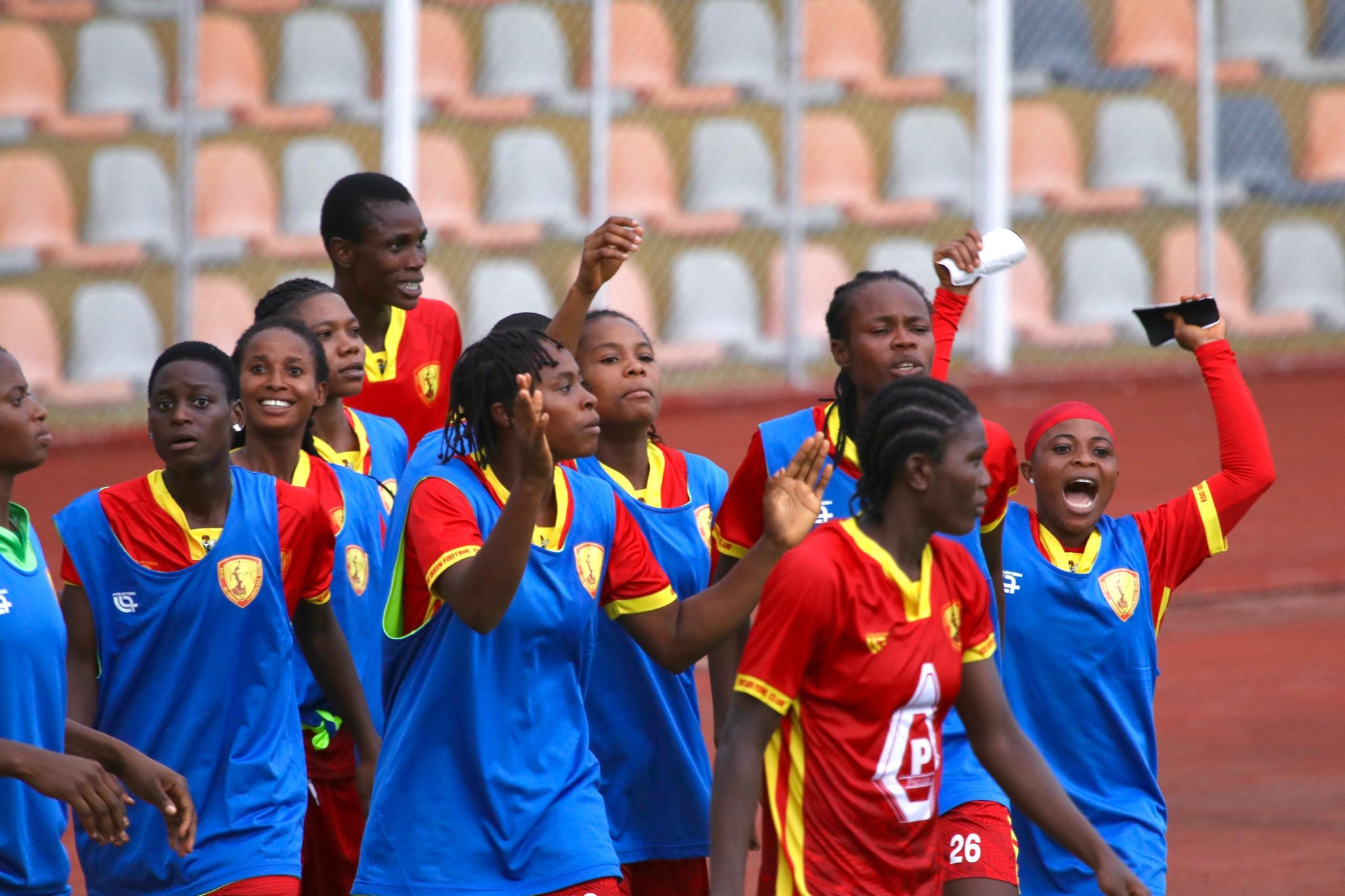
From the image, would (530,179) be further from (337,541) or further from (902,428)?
(902,428)

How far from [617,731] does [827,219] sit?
30.3ft

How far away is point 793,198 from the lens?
12.5 meters

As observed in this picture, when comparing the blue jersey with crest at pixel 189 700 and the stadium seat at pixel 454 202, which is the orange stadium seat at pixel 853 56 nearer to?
the stadium seat at pixel 454 202

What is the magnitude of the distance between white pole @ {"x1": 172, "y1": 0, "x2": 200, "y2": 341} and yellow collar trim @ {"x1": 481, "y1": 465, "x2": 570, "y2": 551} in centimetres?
781

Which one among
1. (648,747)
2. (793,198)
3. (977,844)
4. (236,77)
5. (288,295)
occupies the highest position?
(236,77)

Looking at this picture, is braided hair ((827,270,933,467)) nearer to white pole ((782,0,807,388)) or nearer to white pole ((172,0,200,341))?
white pole ((172,0,200,341))

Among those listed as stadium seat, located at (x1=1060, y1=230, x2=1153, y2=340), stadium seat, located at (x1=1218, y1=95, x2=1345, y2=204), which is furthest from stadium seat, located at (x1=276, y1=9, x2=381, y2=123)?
stadium seat, located at (x1=1218, y1=95, x2=1345, y2=204)

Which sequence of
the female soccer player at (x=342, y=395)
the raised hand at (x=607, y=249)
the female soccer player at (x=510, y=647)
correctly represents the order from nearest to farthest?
the female soccer player at (x=510, y=647) < the raised hand at (x=607, y=249) < the female soccer player at (x=342, y=395)

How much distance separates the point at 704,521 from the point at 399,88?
749 cm

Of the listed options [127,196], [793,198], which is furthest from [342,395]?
[127,196]

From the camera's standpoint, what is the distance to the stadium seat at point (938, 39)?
1342cm

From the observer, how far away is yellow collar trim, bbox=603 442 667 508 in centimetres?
458

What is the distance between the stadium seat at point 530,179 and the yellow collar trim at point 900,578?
9.34 metres

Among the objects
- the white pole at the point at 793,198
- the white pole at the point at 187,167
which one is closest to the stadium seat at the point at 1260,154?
the white pole at the point at 793,198
